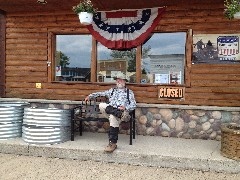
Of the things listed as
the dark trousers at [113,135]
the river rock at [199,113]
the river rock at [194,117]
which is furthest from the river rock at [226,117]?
the dark trousers at [113,135]

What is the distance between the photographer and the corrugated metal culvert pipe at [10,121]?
5.97 m

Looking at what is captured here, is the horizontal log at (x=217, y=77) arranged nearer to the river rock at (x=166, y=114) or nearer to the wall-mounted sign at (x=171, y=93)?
the wall-mounted sign at (x=171, y=93)

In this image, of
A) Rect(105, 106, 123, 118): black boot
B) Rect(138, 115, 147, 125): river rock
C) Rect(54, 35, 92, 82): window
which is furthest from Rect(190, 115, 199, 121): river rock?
Rect(54, 35, 92, 82): window

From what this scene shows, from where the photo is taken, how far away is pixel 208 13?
627cm

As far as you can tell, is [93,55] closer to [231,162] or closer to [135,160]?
[135,160]

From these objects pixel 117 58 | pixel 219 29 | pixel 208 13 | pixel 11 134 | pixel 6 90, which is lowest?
pixel 11 134

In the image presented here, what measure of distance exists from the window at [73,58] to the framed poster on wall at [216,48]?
2716 mm

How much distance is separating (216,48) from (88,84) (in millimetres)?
3228

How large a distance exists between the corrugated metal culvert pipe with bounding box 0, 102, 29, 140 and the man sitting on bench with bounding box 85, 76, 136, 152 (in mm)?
1743

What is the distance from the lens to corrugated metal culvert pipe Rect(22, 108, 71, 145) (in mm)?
5612

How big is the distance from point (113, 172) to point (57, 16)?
4418 millimetres

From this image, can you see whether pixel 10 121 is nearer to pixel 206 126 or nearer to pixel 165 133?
pixel 165 133

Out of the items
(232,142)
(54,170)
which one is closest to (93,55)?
(54,170)

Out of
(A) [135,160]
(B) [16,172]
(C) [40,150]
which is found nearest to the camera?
(B) [16,172]
